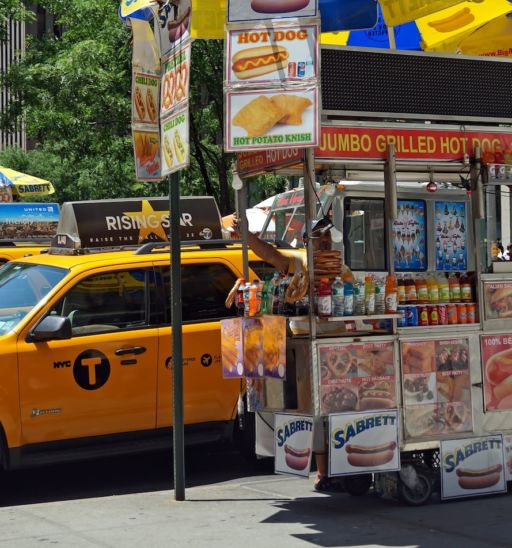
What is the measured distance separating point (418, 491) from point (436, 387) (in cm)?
76

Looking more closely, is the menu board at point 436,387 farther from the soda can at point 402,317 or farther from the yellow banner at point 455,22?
the yellow banner at point 455,22

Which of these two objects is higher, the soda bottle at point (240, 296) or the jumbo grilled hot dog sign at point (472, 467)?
the soda bottle at point (240, 296)

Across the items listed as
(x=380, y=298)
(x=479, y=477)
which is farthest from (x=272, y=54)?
(x=479, y=477)

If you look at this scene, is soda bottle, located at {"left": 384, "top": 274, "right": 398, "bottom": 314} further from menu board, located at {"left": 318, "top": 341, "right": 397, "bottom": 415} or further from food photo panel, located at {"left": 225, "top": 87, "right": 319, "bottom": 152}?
food photo panel, located at {"left": 225, "top": 87, "right": 319, "bottom": 152}

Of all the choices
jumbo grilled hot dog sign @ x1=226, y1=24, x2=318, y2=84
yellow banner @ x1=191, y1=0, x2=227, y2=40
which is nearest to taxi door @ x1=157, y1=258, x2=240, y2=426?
yellow banner @ x1=191, y1=0, x2=227, y2=40

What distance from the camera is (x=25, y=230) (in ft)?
44.4

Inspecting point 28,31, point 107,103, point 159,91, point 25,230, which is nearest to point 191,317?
point 159,91

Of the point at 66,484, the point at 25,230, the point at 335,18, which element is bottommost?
the point at 66,484

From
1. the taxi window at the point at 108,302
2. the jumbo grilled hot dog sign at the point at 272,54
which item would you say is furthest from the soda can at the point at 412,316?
the taxi window at the point at 108,302

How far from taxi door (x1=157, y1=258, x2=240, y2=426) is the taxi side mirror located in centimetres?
91

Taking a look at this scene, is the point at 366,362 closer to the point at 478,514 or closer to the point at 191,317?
the point at 478,514

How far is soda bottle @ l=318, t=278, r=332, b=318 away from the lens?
7121mm

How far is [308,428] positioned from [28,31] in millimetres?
53848

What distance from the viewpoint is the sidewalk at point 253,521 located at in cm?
656
